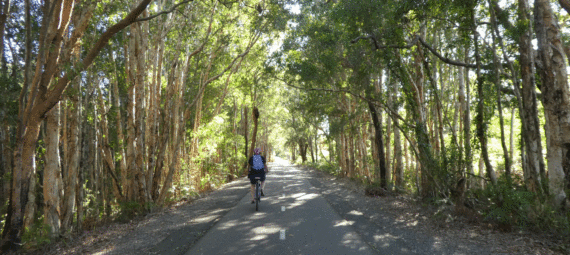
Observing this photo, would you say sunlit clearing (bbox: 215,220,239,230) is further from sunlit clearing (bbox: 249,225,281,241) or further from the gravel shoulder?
sunlit clearing (bbox: 249,225,281,241)

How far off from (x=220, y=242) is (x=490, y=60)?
7.85 meters

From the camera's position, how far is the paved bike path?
5504 millimetres

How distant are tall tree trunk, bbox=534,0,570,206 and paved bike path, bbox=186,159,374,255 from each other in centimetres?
443

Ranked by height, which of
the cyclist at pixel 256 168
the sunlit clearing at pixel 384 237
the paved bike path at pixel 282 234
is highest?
the cyclist at pixel 256 168

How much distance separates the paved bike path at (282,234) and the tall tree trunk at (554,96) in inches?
174

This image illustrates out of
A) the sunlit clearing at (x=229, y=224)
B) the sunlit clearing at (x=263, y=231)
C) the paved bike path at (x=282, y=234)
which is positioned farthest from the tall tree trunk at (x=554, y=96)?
the sunlit clearing at (x=229, y=224)

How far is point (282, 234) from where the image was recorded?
6.60 m

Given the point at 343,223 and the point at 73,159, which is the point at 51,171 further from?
the point at 343,223

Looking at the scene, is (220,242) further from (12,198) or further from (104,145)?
(104,145)

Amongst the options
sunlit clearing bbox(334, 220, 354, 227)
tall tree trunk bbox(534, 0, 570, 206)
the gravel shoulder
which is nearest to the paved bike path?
sunlit clearing bbox(334, 220, 354, 227)

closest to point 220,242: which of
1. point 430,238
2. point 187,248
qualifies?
point 187,248

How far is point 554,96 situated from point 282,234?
6428 millimetres

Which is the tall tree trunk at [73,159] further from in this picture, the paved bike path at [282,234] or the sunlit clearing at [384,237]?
the sunlit clearing at [384,237]

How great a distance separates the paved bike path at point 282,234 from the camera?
5.50 meters
